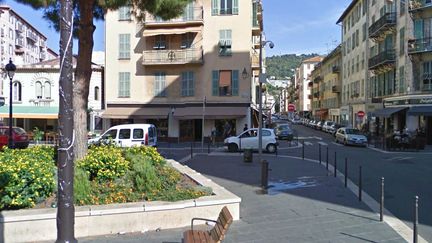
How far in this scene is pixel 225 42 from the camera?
33.4m

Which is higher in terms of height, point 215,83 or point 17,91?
point 215,83

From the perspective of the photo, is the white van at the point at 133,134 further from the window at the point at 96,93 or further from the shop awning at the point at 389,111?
the shop awning at the point at 389,111

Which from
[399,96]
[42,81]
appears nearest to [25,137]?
[42,81]

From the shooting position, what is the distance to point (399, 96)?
3622 centimetres

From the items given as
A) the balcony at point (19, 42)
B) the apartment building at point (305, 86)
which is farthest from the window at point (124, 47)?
the apartment building at point (305, 86)

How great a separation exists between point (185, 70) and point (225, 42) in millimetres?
4057

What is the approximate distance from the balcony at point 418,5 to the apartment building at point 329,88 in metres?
32.3

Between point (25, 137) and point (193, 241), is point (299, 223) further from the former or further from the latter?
point (25, 137)

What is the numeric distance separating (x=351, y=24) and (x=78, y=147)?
54667mm

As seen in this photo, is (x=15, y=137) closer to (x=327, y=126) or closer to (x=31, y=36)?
(x=327, y=126)

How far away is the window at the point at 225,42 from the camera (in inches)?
1313

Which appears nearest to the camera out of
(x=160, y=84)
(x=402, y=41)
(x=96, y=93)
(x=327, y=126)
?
(x=160, y=84)

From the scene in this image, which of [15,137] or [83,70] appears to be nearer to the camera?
[83,70]

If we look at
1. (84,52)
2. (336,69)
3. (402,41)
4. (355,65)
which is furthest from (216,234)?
(336,69)
